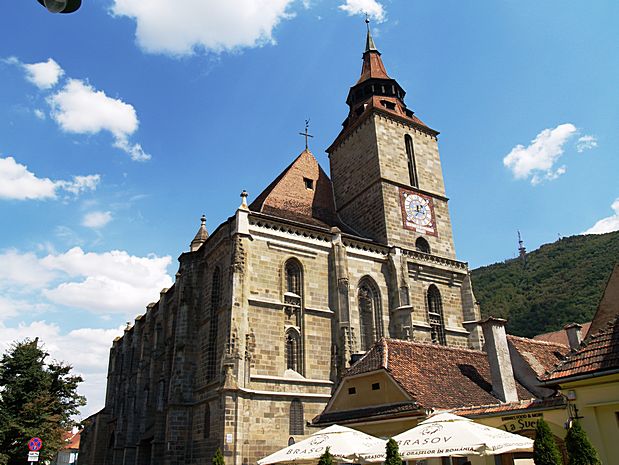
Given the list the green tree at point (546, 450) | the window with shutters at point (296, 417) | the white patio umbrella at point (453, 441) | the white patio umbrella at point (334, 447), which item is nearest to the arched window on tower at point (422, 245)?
the window with shutters at point (296, 417)

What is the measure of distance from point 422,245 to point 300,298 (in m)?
9.74

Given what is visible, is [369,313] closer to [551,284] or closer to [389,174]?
[389,174]

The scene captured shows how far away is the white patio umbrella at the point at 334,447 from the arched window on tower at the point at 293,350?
370 inches

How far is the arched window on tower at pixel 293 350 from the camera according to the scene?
2239 centimetres

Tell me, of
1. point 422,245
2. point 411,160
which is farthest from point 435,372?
point 411,160

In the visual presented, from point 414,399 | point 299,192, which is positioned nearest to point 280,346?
point 414,399

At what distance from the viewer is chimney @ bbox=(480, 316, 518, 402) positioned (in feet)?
54.2

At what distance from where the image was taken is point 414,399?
1455 cm

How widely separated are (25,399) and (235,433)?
13.7m

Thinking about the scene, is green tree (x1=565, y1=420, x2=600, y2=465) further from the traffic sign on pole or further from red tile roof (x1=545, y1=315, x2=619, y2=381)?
the traffic sign on pole

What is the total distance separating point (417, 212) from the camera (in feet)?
99.3

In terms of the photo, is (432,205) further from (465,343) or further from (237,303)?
(237,303)

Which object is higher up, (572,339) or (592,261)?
(592,261)

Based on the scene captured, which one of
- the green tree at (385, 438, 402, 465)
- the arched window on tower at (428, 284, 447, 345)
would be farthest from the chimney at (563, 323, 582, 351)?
the green tree at (385, 438, 402, 465)
